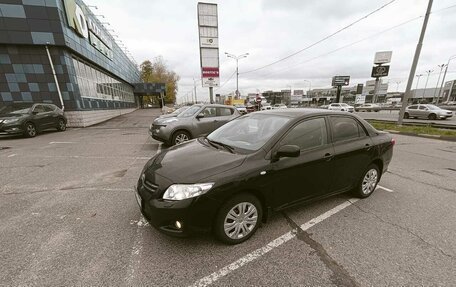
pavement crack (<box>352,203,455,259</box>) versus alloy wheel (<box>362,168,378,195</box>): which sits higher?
alloy wheel (<box>362,168,378,195</box>)

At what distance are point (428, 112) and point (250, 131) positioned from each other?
24305 millimetres

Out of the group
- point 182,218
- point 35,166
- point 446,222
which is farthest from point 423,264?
point 35,166

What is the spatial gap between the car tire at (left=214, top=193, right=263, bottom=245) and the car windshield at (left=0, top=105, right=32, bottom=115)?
40.3 ft

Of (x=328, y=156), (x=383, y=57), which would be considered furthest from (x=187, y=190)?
(x=383, y=57)

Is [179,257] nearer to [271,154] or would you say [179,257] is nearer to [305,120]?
[271,154]

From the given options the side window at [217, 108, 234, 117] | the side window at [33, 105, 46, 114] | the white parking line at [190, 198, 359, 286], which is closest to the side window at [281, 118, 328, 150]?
the white parking line at [190, 198, 359, 286]

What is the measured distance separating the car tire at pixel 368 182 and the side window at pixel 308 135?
119cm

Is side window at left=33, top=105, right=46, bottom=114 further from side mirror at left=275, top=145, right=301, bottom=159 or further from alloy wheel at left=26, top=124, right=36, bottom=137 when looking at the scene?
side mirror at left=275, top=145, right=301, bottom=159

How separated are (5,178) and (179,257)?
4.90 m

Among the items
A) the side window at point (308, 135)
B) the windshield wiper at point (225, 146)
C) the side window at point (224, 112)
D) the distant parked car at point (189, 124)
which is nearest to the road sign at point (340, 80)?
the side window at point (224, 112)

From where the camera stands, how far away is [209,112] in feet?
25.5

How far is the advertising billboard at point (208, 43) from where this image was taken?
1742 centimetres

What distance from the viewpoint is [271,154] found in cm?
263

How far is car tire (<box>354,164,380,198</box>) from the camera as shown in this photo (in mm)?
3603
